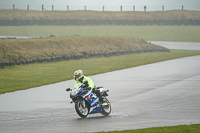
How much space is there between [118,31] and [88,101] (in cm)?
5677

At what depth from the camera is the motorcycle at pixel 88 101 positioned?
41.8 ft

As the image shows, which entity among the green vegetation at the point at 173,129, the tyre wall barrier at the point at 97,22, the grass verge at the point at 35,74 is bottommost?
the grass verge at the point at 35,74

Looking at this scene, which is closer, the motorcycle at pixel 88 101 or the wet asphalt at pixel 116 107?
the wet asphalt at pixel 116 107

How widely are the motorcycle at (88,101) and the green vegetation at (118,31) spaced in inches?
2033

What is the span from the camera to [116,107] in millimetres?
14695

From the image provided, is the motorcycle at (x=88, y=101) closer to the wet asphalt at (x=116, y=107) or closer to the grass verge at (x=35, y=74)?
the wet asphalt at (x=116, y=107)

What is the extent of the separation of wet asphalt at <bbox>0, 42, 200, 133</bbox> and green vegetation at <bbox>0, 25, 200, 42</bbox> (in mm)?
43611

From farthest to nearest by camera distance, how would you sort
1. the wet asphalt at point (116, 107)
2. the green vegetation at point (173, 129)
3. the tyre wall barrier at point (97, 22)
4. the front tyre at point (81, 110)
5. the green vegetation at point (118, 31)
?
the tyre wall barrier at point (97, 22) → the green vegetation at point (118, 31) → the front tyre at point (81, 110) → the wet asphalt at point (116, 107) → the green vegetation at point (173, 129)

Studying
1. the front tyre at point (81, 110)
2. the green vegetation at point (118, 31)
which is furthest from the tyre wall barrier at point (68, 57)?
the green vegetation at point (118, 31)

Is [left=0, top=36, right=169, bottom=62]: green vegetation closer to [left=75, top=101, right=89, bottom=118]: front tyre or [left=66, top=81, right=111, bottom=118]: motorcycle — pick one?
[left=66, top=81, right=111, bottom=118]: motorcycle

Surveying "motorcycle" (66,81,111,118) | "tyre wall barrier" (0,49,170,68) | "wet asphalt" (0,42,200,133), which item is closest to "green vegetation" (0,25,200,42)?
"tyre wall barrier" (0,49,170,68)

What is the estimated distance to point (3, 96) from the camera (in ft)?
57.1

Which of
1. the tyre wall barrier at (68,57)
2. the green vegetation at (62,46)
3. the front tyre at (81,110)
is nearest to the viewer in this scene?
the front tyre at (81,110)

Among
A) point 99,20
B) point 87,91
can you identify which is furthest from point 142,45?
point 87,91
